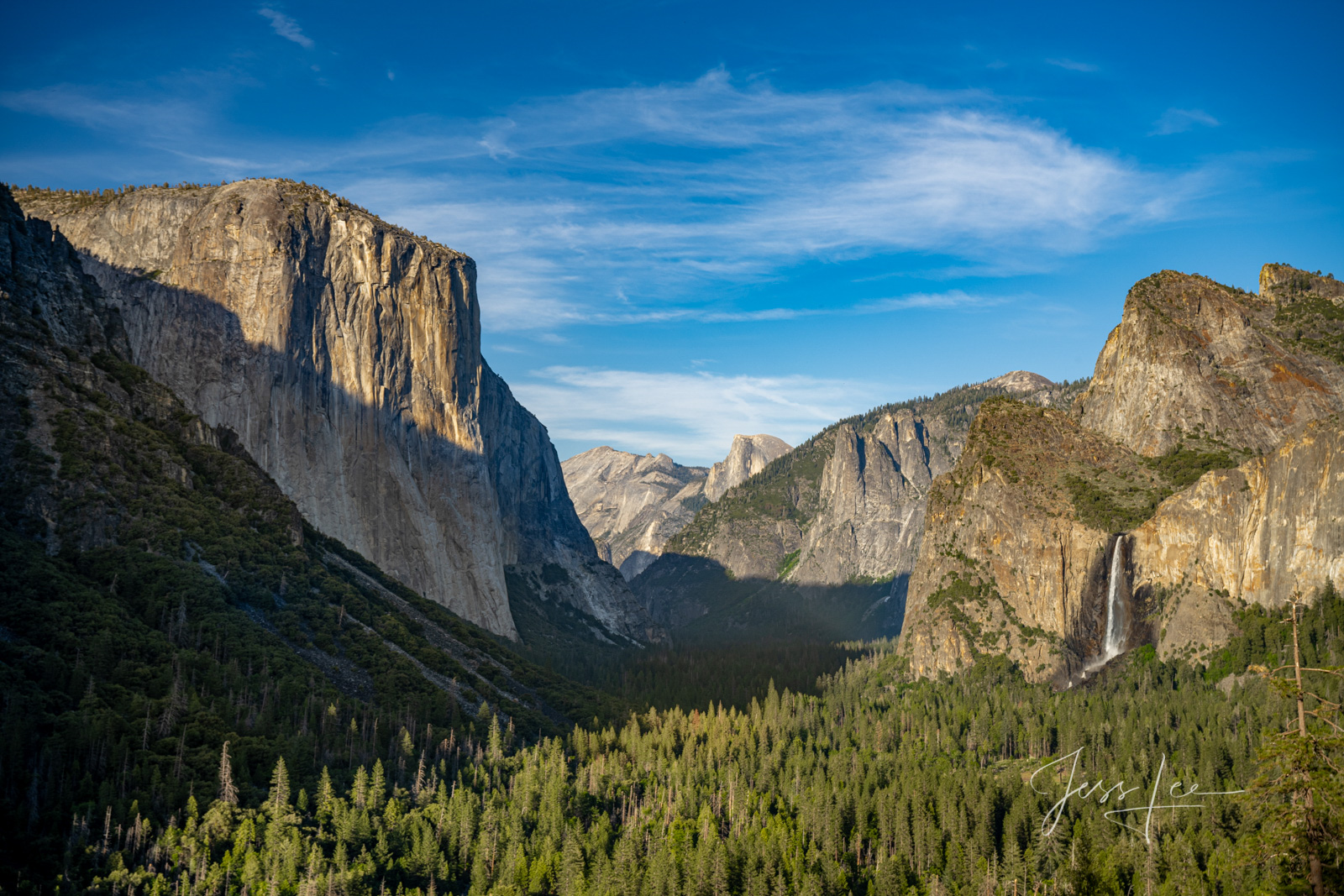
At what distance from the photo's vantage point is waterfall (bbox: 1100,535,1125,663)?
17300 centimetres

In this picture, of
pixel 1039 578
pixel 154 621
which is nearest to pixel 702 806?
pixel 154 621

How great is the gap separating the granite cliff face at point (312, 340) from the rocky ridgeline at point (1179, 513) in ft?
356

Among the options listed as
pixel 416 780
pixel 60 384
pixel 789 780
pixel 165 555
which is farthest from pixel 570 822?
pixel 60 384

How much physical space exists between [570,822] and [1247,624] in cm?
11403

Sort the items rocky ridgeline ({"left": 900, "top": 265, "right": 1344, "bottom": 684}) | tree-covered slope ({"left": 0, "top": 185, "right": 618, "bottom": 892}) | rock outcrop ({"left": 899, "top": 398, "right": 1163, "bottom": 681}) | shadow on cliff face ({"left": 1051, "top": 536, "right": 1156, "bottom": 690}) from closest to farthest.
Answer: tree-covered slope ({"left": 0, "top": 185, "right": 618, "bottom": 892}) < rocky ridgeline ({"left": 900, "top": 265, "right": 1344, "bottom": 684}) < shadow on cliff face ({"left": 1051, "top": 536, "right": 1156, "bottom": 690}) < rock outcrop ({"left": 899, "top": 398, "right": 1163, "bottom": 681})

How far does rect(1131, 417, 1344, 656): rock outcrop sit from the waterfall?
11.7 feet

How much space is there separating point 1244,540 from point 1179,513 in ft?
40.4

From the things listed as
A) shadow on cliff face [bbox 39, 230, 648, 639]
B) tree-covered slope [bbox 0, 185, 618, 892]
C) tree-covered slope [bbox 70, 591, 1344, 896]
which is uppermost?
shadow on cliff face [bbox 39, 230, 648, 639]

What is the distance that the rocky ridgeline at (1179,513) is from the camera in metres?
154
